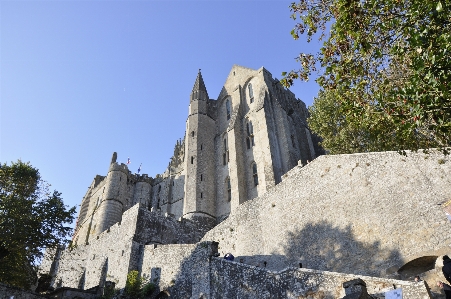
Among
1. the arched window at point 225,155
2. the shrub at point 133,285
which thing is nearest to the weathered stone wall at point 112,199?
the arched window at point 225,155

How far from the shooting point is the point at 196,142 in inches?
1501

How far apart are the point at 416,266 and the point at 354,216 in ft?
11.3

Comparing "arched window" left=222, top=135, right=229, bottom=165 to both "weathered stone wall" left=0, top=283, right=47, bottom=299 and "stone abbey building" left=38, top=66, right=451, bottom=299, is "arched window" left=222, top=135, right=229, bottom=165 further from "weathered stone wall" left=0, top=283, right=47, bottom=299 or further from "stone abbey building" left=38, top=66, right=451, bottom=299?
"weathered stone wall" left=0, top=283, right=47, bottom=299

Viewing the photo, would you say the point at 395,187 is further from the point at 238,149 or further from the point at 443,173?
the point at 238,149

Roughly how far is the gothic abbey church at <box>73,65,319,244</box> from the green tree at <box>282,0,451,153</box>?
750 inches

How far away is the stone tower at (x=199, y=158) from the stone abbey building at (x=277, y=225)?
13 cm

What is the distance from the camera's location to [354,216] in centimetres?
1761

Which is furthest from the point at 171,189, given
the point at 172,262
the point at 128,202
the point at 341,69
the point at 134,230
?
the point at 341,69

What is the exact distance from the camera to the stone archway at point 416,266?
1462cm

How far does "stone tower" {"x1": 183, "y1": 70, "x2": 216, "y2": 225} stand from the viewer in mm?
33812

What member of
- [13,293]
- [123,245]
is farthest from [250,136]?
[13,293]

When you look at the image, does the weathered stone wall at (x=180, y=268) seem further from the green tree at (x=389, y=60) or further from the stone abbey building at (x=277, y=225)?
the green tree at (x=389, y=60)

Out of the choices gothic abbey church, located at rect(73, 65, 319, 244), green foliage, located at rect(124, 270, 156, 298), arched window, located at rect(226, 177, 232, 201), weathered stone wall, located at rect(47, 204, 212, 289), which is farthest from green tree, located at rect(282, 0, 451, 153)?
arched window, located at rect(226, 177, 232, 201)

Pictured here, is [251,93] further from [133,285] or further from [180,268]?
[133,285]
